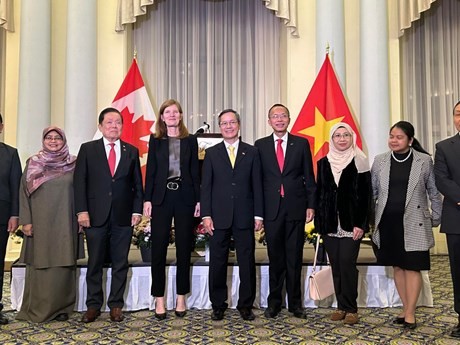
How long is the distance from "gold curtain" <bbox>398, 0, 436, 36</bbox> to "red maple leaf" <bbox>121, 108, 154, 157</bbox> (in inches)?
130

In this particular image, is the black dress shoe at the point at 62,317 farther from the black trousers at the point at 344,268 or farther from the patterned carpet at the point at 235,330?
the black trousers at the point at 344,268

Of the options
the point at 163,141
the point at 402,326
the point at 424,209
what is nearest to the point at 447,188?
the point at 424,209

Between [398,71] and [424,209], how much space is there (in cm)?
356

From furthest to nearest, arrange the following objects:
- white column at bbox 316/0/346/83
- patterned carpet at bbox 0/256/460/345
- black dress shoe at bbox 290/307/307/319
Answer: white column at bbox 316/0/346/83 < black dress shoe at bbox 290/307/307/319 < patterned carpet at bbox 0/256/460/345

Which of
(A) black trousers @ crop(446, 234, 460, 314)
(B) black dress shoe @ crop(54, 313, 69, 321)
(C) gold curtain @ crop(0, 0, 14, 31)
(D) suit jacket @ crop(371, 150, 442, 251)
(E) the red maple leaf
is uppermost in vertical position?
(C) gold curtain @ crop(0, 0, 14, 31)

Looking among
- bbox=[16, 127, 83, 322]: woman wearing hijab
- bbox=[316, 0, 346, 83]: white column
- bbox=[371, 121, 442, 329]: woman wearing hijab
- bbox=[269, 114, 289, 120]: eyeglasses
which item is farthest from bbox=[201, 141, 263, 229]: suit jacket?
bbox=[316, 0, 346, 83]: white column

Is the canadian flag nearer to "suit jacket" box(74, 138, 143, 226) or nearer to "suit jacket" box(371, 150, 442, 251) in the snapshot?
"suit jacket" box(74, 138, 143, 226)

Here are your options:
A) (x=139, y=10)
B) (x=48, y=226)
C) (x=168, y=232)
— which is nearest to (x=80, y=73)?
(x=139, y=10)

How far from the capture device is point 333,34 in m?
5.87

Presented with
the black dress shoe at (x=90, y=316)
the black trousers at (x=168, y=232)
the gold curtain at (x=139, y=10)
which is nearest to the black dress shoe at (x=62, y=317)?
the black dress shoe at (x=90, y=316)

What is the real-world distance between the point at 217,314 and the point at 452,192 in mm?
1751

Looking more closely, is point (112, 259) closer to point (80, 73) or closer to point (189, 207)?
point (189, 207)

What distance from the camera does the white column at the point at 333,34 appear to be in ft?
19.2

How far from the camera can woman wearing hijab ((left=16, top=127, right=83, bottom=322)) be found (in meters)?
3.40
